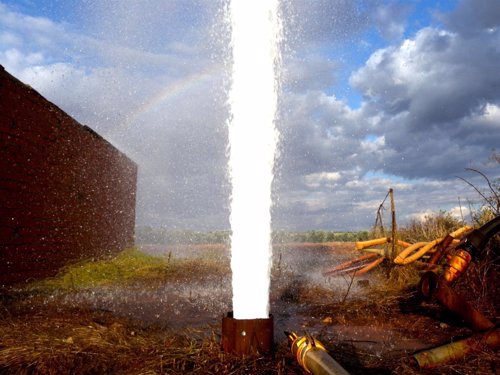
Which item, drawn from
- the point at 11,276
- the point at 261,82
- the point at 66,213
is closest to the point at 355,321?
the point at 261,82

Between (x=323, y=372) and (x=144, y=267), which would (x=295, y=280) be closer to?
(x=144, y=267)

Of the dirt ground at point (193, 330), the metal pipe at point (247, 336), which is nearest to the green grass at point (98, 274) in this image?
the dirt ground at point (193, 330)

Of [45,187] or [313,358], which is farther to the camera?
[45,187]

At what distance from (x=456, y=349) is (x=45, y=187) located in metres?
10.2

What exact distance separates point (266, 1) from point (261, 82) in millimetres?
881

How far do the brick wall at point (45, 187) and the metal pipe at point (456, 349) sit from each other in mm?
8544

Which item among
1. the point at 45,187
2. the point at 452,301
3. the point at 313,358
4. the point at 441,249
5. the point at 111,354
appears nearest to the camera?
the point at 313,358

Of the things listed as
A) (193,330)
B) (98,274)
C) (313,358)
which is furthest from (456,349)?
(98,274)

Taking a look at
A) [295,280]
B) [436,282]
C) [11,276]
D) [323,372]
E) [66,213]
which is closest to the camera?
[323,372]

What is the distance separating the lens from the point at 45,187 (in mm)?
10641

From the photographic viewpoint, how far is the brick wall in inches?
353

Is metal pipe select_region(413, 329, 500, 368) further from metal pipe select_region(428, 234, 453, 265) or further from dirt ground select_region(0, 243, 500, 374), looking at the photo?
metal pipe select_region(428, 234, 453, 265)

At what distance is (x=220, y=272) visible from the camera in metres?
13.3

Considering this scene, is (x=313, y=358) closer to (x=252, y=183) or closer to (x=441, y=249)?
(x=252, y=183)
